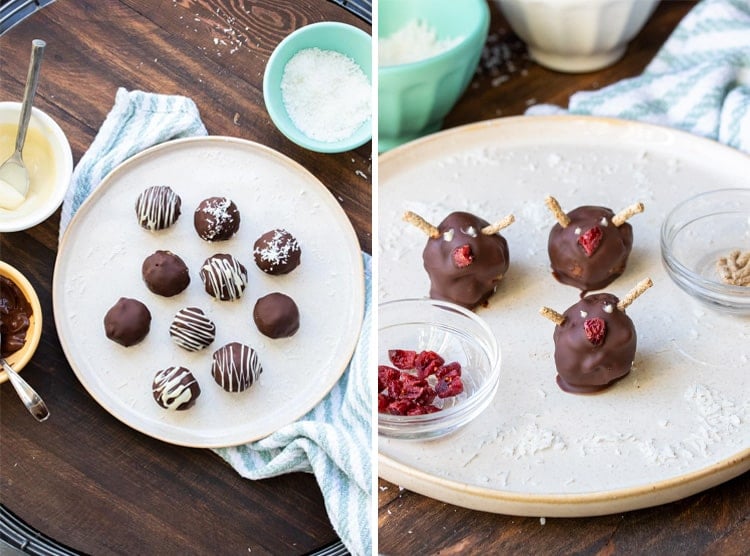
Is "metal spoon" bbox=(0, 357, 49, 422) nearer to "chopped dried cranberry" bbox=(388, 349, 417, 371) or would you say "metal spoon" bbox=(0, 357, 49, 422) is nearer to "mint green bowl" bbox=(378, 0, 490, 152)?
"chopped dried cranberry" bbox=(388, 349, 417, 371)

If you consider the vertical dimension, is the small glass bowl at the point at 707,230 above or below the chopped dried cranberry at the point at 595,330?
below

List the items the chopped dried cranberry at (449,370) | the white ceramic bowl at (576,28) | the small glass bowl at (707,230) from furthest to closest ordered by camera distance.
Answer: the white ceramic bowl at (576,28)
the small glass bowl at (707,230)
the chopped dried cranberry at (449,370)

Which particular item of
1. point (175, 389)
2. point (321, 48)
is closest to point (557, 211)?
point (321, 48)

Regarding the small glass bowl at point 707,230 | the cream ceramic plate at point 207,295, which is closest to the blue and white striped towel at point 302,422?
the cream ceramic plate at point 207,295

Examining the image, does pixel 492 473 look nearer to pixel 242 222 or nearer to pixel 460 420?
pixel 460 420

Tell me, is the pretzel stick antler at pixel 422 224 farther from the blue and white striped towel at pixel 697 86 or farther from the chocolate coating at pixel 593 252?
the blue and white striped towel at pixel 697 86

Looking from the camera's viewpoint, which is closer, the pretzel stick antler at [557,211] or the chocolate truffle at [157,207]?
the chocolate truffle at [157,207]
